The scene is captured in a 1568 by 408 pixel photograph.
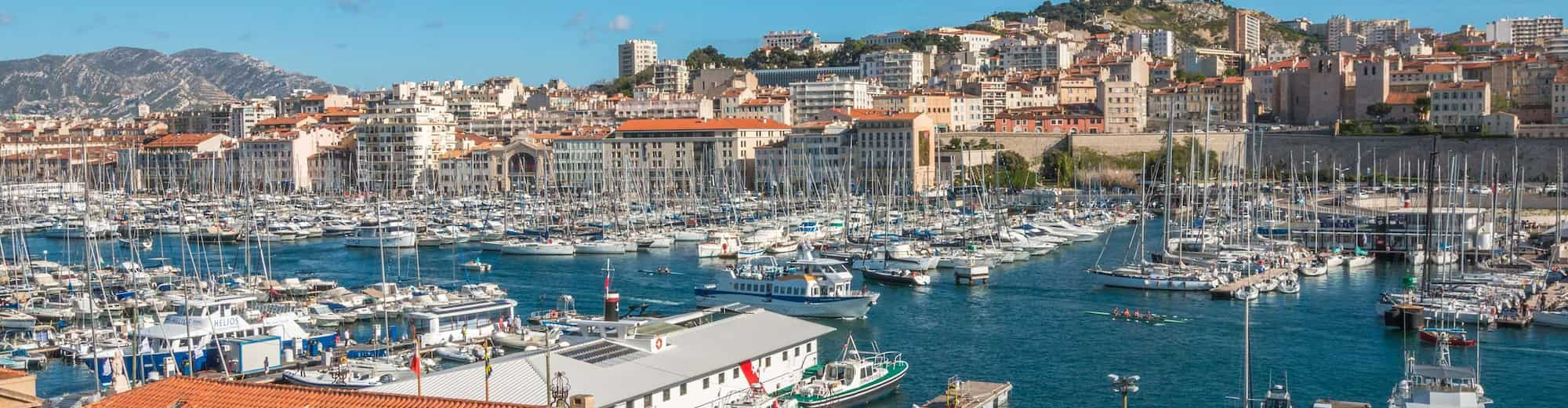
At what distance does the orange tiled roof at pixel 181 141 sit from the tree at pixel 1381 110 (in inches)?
2079

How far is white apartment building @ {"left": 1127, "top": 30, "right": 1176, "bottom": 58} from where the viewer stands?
100875 mm

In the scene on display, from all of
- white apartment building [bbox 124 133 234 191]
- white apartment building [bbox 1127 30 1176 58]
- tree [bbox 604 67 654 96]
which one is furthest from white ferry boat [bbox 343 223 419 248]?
white apartment building [bbox 1127 30 1176 58]

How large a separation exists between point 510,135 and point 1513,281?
191ft

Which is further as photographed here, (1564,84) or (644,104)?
(644,104)

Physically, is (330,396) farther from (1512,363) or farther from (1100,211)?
(1100,211)

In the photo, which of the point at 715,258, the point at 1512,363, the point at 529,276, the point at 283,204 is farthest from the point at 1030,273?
the point at 283,204

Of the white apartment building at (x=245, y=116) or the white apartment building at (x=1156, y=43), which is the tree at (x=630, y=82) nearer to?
the white apartment building at (x=245, y=116)

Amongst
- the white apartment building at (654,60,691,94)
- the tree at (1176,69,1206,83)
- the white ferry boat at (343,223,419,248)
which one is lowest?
the white ferry boat at (343,223,419,248)

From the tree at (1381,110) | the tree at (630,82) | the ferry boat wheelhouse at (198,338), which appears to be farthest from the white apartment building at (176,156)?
the ferry boat wheelhouse at (198,338)

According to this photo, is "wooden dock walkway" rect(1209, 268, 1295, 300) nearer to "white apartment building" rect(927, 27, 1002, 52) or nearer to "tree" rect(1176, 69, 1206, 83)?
"tree" rect(1176, 69, 1206, 83)

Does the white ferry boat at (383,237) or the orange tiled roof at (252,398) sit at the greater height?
the orange tiled roof at (252,398)

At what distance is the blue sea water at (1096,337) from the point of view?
806 inches

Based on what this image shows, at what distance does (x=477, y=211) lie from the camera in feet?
174

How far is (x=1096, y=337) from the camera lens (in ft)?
82.2
